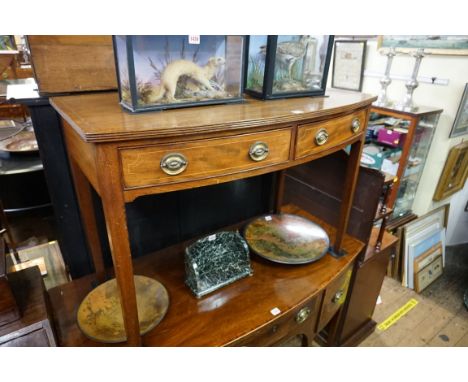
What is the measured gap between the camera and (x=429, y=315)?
1.87 m

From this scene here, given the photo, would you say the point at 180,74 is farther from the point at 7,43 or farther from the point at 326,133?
the point at 7,43

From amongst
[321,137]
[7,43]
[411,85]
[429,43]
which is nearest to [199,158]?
[321,137]

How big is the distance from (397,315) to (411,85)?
1.33 metres

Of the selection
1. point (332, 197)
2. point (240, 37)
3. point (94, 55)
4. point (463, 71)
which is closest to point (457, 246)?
point (463, 71)

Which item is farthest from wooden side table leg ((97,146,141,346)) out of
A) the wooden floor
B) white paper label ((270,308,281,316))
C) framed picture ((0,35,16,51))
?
framed picture ((0,35,16,51))

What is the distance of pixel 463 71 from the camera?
1.80 m

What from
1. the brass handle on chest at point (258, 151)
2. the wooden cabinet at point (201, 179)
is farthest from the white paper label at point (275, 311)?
the brass handle on chest at point (258, 151)

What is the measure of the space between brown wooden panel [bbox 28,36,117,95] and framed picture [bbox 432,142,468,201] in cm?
211

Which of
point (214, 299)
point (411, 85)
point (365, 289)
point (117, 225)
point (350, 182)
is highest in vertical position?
point (411, 85)

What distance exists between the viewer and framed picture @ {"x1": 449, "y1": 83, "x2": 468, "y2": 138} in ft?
6.08

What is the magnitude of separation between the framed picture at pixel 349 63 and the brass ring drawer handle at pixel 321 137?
1.67 metres

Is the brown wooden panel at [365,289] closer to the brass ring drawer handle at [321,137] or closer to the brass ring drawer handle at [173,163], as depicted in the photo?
the brass ring drawer handle at [321,137]

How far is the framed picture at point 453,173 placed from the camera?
2.09 meters

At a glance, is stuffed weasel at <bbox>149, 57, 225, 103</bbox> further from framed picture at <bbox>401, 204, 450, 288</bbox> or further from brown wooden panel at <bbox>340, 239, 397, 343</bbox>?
framed picture at <bbox>401, 204, 450, 288</bbox>
